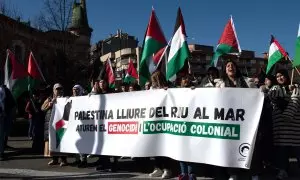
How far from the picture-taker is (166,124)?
24.5ft

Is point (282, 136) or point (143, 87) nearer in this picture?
point (282, 136)

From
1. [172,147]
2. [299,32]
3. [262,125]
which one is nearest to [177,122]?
[172,147]

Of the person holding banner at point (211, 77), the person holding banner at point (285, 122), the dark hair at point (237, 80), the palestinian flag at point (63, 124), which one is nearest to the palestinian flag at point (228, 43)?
the person holding banner at point (211, 77)

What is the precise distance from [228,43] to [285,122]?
3.11 metres

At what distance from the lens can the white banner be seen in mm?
6523

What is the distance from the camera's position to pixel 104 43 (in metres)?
97.8

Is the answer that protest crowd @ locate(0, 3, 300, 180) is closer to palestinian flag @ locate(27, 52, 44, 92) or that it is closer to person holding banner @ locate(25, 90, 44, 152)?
palestinian flag @ locate(27, 52, 44, 92)

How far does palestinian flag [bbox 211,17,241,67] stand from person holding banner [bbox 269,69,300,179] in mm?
2474

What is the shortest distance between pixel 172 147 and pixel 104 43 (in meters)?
91.7

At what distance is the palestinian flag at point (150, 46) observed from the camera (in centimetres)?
960

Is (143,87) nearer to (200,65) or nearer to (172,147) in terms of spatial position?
(172,147)

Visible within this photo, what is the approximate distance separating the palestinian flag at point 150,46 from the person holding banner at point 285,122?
10.1 feet

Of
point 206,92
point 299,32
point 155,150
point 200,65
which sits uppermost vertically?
point 200,65

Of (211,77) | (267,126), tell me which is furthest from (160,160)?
(267,126)
